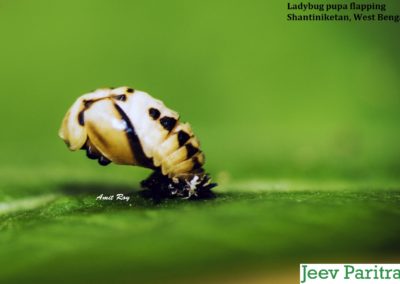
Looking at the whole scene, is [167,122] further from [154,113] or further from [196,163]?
[196,163]

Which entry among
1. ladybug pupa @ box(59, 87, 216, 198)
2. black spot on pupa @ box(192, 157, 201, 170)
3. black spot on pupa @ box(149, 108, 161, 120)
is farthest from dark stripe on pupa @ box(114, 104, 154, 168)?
black spot on pupa @ box(192, 157, 201, 170)

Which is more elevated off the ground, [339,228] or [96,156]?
[96,156]

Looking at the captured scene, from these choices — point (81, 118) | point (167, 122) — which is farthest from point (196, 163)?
point (81, 118)

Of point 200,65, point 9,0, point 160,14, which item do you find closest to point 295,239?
point 200,65

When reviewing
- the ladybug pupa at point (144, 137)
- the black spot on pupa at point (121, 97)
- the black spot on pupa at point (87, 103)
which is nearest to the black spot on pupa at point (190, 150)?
the ladybug pupa at point (144, 137)

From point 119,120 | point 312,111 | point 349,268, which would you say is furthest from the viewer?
point 312,111

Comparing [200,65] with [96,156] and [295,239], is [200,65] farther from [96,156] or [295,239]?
[295,239]
